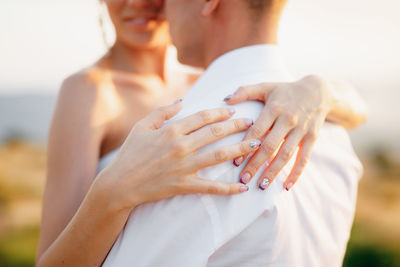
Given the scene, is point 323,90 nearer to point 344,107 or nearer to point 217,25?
point 344,107

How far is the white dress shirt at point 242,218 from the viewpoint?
53.9 inches

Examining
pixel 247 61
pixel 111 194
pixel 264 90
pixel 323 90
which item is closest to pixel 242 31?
pixel 247 61

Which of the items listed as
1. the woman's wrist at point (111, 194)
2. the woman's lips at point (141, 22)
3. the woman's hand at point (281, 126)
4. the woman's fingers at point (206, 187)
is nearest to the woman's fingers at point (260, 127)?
the woman's hand at point (281, 126)

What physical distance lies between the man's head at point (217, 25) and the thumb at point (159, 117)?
0.45 m

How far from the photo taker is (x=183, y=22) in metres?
2.00

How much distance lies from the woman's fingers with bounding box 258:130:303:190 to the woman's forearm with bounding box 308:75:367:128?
40cm

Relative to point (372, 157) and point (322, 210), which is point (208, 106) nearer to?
point (322, 210)

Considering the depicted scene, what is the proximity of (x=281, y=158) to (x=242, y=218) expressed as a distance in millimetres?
269

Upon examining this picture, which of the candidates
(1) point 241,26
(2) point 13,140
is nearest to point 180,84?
(1) point 241,26

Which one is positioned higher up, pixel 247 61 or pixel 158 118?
pixel 247 61

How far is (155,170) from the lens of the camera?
56.0 inches

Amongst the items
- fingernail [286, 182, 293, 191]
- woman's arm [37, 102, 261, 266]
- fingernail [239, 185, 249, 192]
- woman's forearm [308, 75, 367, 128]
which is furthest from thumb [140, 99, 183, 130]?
woman's forearm [308, 75, 367, 128]

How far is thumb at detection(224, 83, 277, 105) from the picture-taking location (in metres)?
1.54

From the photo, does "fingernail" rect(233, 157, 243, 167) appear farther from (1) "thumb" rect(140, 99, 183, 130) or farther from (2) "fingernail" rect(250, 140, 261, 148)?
(1) "thumb" rect(140, 99, 183, 130)
